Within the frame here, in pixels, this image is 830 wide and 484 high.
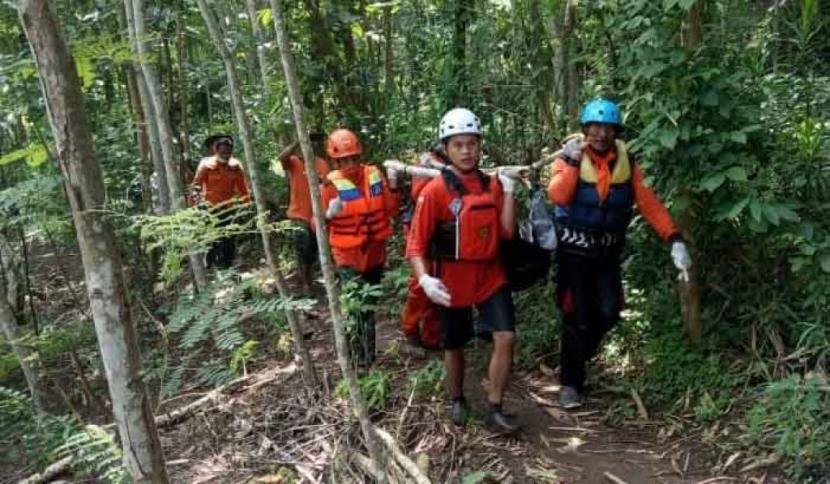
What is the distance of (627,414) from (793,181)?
6.53ft

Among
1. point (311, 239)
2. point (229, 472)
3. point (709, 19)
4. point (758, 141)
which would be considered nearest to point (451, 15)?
point (311, 239)

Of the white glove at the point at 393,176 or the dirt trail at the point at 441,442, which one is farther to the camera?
the white glove at the point at 393,176

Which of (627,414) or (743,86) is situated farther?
(627,414)

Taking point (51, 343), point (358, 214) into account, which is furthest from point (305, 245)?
point (51, 343)

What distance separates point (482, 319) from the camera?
5.07 meters

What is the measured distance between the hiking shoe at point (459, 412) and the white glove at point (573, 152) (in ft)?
6.11

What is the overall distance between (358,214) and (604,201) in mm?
2103

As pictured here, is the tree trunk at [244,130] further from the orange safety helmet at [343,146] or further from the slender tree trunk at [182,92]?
the slender tree trunk at [182,92]

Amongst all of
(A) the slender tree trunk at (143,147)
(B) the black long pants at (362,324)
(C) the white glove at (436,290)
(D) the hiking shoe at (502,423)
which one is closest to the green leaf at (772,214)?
(C) the white glove at (436,290)

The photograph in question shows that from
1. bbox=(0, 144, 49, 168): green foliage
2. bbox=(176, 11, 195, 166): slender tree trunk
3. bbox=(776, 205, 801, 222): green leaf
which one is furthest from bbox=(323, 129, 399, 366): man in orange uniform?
bbox=(176, 11, 195, 166): slender tree trunk

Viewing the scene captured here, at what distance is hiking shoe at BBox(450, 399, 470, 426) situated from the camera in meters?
5.05

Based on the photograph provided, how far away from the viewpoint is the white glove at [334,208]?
6.06 m

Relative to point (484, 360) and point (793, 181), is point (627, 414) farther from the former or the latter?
point (793, 181)

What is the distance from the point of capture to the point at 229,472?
5.04 metres
